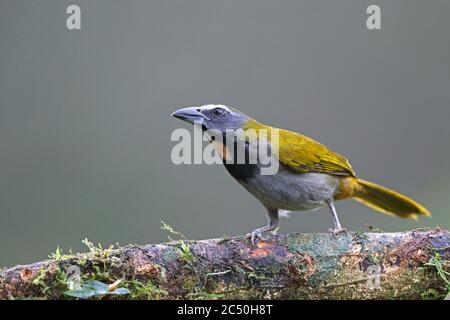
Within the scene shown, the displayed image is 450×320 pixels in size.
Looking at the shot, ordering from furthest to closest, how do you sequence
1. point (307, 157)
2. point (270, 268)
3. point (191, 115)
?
point (307, 157) → point (191, 115) → point (270, 268)

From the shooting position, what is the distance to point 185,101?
33.0 feet

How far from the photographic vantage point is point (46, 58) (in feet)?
35.0

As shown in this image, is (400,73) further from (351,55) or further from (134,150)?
(134,150)

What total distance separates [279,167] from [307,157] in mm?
294

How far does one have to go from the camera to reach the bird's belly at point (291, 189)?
5145 millimetres

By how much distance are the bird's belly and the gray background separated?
3.23 meters

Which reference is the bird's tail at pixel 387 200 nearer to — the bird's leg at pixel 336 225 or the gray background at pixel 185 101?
the bird's leg at pixel 336 225

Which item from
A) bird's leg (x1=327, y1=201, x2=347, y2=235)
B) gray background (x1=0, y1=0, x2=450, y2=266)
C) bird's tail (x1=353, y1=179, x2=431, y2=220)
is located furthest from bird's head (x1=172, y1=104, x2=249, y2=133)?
gray background (x1=0, y1=0, x2=450, y2=266)

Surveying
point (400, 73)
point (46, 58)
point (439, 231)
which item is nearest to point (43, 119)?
point (46, 58)

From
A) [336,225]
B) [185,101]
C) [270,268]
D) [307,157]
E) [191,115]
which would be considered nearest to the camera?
[270,268]

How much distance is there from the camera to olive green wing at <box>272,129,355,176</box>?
527 cm

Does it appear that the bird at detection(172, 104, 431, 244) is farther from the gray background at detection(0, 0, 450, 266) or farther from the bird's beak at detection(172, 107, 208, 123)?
the gray background at detection(0, 0, 450, 266)

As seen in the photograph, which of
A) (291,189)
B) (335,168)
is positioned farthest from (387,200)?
(291,189)

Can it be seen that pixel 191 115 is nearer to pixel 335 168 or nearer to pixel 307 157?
pixel 307 157
